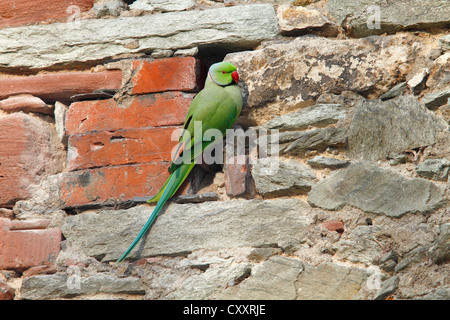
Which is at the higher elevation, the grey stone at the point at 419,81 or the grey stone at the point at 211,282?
the grey stone at the point at 419,81

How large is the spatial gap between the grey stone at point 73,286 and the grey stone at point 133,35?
3.01ft

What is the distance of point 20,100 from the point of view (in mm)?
2221

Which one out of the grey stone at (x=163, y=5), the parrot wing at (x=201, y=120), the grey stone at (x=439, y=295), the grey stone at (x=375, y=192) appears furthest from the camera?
the grey stone at (x=163, y=5)

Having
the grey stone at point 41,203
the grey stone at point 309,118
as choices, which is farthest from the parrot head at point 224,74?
the grey stone at point 41,203

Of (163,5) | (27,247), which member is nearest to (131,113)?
(163,5)

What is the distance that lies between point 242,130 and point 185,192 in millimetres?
342

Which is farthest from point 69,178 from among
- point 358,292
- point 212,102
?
point 358,292

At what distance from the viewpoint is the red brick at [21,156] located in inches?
83.5

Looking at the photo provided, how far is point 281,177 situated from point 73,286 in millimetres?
883

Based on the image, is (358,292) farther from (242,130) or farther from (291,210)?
(242,130)

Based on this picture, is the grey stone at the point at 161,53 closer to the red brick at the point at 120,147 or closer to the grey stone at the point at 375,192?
the red brick at the point at 120,147

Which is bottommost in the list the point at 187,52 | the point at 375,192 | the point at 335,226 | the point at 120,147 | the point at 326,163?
the point at 335,226

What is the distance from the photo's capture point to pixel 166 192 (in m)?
1.98

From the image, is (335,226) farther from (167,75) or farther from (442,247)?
(167,75)
